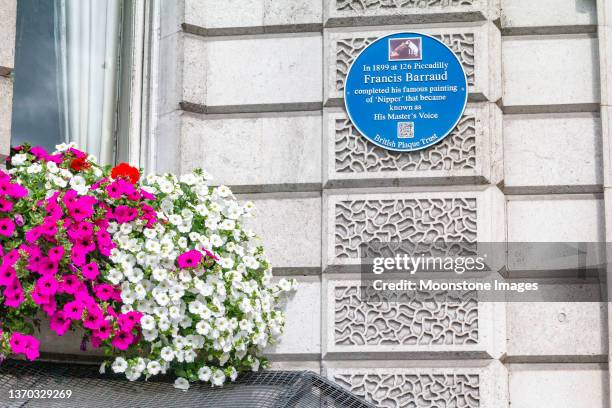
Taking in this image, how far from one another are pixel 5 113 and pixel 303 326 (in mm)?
2207

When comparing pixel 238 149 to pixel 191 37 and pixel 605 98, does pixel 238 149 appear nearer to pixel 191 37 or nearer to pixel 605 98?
pixel 191 37

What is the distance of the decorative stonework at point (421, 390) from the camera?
20.4 ft

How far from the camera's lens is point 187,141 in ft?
22.1

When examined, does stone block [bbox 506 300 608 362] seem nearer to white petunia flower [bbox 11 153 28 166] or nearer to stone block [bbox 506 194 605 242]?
stone block [bbox 506 194 605 242]

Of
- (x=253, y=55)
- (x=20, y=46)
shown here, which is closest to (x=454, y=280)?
(x=253, y=55)

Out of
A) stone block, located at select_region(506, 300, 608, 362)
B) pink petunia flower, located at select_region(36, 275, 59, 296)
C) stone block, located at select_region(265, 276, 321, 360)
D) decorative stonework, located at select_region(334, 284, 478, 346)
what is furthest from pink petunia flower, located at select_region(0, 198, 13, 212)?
stone block, located at select_region(506, 300, 608, 362)

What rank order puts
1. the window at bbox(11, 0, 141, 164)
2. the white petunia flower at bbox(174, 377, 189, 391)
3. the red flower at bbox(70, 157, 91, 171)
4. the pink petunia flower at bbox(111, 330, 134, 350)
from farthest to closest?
the window at bbox(11, 0, 141, 164)
the red flower at bbox(70, 157, 91, 171)
the white petunia flower at bbox(174, 377, 189, 391)
the pink petunia flower at bbox(111, 330, 134, 350)

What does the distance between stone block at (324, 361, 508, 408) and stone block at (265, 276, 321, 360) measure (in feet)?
1.01

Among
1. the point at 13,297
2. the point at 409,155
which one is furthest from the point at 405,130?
the point at 13,297

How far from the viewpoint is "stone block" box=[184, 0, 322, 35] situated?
22.4 ft

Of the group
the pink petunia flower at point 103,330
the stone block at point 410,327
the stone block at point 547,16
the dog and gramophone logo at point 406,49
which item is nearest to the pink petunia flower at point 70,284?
the pink petunia flower at point 103,330

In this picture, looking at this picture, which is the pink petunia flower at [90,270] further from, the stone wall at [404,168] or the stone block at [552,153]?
the stone block at [552,153]

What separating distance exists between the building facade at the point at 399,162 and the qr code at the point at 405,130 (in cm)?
12

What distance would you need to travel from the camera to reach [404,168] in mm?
6516
